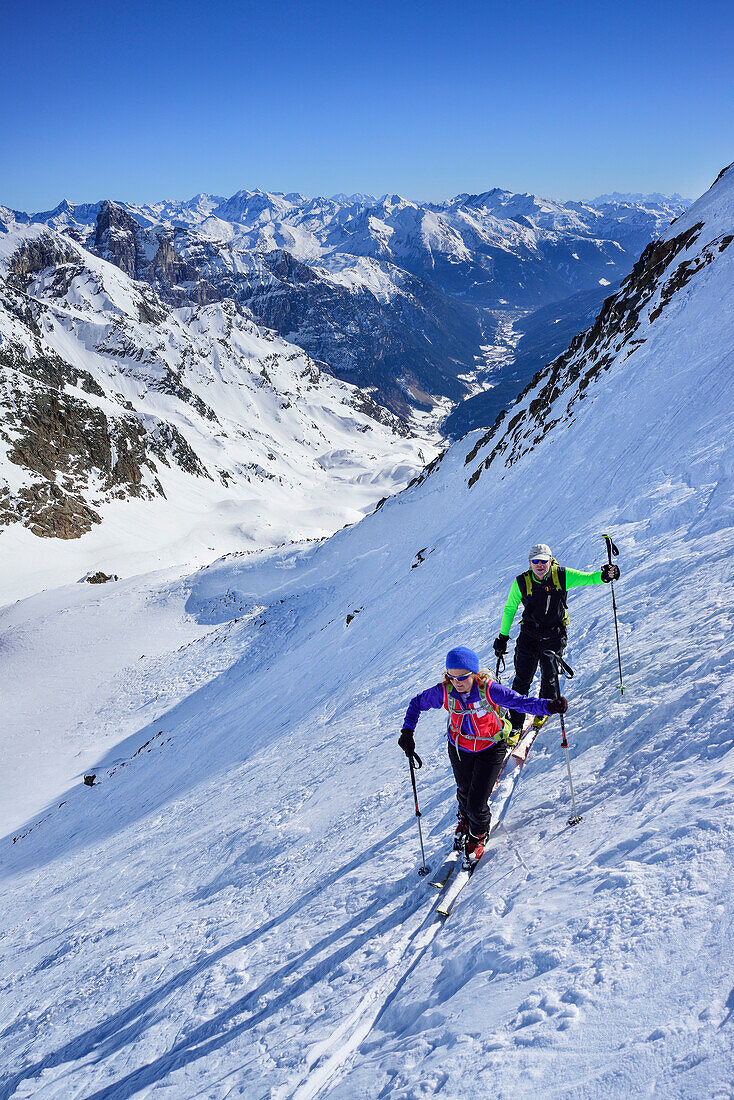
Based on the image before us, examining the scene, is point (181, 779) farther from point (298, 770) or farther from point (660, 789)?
point (660, 789)

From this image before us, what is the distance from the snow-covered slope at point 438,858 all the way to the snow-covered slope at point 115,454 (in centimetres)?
6312

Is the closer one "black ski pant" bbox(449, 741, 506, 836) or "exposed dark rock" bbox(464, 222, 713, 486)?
"black ski pant" bbox(449, 741, 506, 836)

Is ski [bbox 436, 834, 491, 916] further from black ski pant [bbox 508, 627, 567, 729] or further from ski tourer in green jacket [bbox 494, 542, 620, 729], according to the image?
black ski pant [bbox 508, 627, 567, 729]

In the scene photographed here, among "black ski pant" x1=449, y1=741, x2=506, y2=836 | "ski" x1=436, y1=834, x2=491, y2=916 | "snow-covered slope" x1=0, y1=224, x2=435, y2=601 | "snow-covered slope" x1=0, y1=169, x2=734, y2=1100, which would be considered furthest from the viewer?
"snow-covered slope" x1=0, y1=224, x2=435, y2=601

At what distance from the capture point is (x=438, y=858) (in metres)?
7.17

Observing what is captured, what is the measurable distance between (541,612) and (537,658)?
0.79 m

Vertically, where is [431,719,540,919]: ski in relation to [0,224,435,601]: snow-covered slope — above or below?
below

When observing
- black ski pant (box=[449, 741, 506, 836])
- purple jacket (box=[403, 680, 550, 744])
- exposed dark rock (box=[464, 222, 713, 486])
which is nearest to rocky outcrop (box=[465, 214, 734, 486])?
exposed dark rock (box=[464, 222, 713, 486])

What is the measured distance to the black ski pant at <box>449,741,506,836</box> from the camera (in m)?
6.51

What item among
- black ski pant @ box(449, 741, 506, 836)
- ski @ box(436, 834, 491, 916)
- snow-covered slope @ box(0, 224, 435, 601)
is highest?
snow-covered slope @ box(0, 224, 435, 601)

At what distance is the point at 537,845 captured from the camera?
6332mm

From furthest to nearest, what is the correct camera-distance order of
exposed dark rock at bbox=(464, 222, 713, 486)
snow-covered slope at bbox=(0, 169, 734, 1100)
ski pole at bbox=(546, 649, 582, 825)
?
1. exposed dark rock at bbox=(464, 222, 713, 486)
2. ski pole at bbox=(546, 649, 582, 825)
3. snow-covered slope at bbox=(0, 169, 734, 1100)

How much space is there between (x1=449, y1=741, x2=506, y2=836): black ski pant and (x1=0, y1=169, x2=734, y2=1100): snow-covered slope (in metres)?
0.46

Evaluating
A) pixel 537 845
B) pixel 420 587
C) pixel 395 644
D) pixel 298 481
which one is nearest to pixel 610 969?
pixel 537 845
